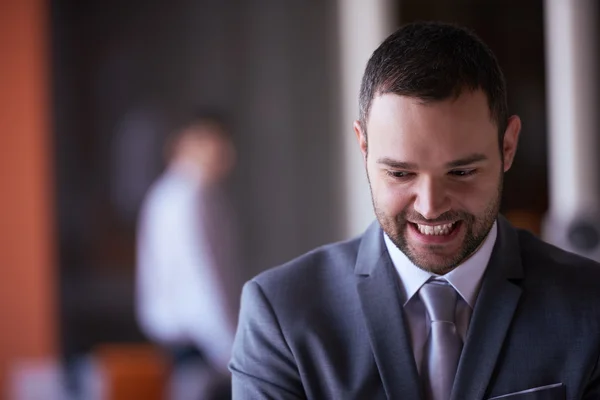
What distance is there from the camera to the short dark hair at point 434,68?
1.15m

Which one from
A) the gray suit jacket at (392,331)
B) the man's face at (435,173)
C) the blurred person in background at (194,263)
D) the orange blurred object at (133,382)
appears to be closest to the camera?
the man's face at (435,173)

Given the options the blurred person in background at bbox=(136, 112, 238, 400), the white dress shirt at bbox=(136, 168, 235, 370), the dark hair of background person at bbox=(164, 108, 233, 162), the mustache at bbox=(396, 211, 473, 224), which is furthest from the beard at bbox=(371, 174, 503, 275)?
the dark hair of background person at bbox=(164, 108, 233, 162)

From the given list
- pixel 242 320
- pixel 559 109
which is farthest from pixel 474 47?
pixel 559 109

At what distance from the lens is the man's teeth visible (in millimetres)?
1189

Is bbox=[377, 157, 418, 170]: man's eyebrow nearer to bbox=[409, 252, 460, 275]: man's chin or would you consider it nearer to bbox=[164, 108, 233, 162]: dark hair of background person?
bbox=[409, 252, 460, 275]: man's chin

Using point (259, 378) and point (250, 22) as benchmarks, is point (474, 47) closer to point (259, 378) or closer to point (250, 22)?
point (259, 378)

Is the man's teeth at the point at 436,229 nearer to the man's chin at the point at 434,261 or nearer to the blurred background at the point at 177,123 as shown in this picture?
the man's chin at the point at 434,261

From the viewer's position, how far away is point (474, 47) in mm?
1201

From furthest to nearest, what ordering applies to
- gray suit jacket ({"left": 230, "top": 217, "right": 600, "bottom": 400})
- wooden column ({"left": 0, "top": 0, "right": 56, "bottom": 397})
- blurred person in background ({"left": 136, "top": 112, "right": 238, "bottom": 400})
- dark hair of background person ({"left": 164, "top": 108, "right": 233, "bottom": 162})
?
A: wooden column ({"left": 0, "top": 0, "right": 56, "bottom": 397}) < dark hair of background person ({"left": 164, "top": 108, "right": 233, "bottom": 162}) < blurred person in background ({"left": 136, "top": 112, "right": 238, "bottom": 400}) < gray suit jacket ({"left": 230, "top": 217, "right": 600, "bottom": 400})

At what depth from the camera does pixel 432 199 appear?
116cm

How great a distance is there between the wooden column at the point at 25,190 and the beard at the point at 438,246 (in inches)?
198

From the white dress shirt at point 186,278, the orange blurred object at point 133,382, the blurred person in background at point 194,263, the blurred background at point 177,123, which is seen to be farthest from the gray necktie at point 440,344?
the blurred background at point 177,123

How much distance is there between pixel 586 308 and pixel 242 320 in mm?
535

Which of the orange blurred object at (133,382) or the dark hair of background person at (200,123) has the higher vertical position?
the dark hair of background person at (200,123)
